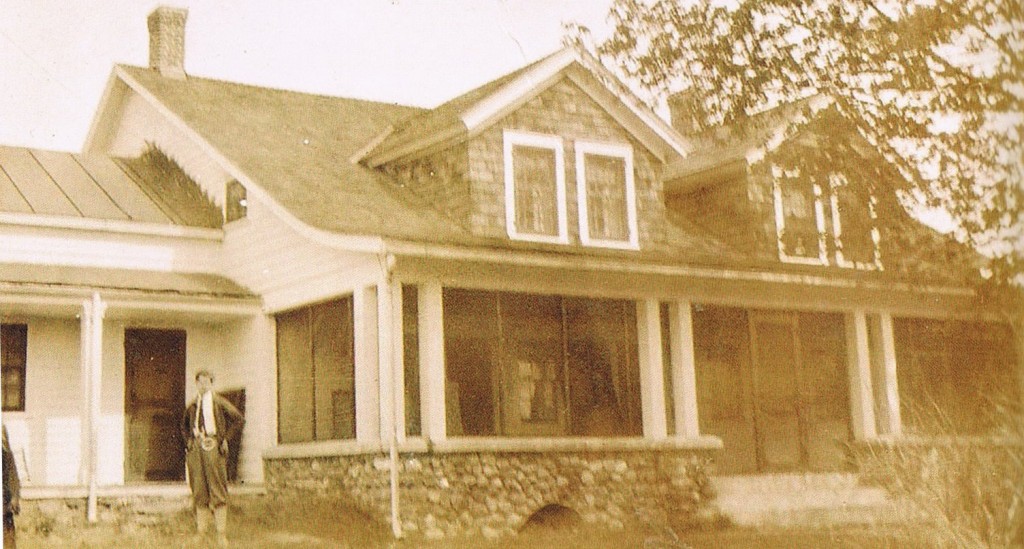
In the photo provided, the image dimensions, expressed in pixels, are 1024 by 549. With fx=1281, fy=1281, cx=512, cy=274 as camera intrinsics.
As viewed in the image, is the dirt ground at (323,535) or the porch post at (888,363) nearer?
the dirt ground at (323,535)

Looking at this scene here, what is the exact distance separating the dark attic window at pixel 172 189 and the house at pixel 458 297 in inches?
1.6

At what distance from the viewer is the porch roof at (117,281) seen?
13.4 m

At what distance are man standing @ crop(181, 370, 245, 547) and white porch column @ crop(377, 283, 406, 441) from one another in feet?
4.97

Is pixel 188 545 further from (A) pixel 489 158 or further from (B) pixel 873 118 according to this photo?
(B) pixel 873 118

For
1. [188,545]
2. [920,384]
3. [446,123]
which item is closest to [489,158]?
[446,123]

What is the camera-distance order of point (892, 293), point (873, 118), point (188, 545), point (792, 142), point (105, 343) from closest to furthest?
point (188, 545), point (873, 118), point (792, 142), point (105, 343), point (892, 293)

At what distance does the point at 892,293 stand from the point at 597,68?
212 inches

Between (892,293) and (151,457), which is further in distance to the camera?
(892,293)

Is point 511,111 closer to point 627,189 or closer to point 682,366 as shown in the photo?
point 627,189

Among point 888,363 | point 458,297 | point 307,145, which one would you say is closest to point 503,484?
point 458,297

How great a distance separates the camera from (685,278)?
15.5m

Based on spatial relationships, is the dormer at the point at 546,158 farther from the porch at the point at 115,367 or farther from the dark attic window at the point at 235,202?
the porch at the point at 115,367

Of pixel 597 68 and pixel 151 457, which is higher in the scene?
pixel 597 68

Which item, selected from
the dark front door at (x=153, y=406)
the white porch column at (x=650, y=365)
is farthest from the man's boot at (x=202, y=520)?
the white porch column at (x=650, y=365)
